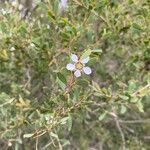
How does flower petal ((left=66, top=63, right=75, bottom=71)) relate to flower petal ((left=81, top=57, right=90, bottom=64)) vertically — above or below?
below

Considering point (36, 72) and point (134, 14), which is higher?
point (134, 14)

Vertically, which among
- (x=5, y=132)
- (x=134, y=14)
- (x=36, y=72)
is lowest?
(x=5, y=132)

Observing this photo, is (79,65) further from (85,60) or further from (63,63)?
(63,63)

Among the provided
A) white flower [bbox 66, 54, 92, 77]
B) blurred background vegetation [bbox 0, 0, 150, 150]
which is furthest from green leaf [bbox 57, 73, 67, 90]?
white flower [bbox 66, 54, 92, 77]

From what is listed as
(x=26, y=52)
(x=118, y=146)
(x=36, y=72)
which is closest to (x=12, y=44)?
(x=26, y=52)

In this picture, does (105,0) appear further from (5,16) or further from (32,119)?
(32,119)

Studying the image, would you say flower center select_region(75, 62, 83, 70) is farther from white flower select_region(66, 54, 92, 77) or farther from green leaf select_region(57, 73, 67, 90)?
green leaf select_region(57, 73, 67, 90)

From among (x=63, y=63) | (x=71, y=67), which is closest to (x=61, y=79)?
(x=71, y=67)

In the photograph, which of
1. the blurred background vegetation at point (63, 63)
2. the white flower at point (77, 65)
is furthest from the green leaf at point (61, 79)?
the white flower at point (77, 65)
